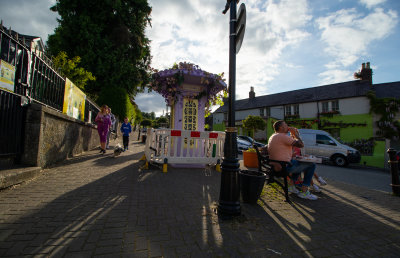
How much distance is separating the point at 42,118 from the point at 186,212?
148 inches

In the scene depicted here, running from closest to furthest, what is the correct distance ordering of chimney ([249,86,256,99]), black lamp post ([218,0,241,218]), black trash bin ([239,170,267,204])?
black lamp post ([218,0,241,218]), black trash bin ([239,170,267,204]), chimney ([249,86,256,99])

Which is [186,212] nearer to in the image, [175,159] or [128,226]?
[128,226]

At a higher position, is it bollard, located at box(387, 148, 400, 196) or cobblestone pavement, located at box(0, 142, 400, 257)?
bollard, located at box(387, 148, 400, 196)

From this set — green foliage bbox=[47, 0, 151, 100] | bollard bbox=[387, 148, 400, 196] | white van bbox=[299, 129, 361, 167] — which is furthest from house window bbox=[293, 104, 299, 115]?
bollard bbox=[387, 148, 400, 196]

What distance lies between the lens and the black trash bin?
3084 millimetres

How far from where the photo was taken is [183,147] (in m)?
5.46

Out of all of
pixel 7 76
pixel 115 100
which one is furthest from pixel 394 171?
pixel 115 100

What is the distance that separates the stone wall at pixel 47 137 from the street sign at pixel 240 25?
422cm

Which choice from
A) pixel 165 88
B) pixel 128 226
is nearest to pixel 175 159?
pixel 165 88

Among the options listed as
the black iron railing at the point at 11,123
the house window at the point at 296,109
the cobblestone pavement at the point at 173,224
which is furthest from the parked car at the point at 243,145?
the house window at the point at 296,109

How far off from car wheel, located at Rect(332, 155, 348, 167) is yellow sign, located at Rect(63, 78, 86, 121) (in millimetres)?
13692

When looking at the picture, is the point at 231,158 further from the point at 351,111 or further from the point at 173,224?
the point at 351,111

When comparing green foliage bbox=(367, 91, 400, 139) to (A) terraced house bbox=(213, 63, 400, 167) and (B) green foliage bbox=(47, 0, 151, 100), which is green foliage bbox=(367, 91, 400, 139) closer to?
(A) terraced house bbox=(213, 63, 400, 167)

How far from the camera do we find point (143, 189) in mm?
3574
